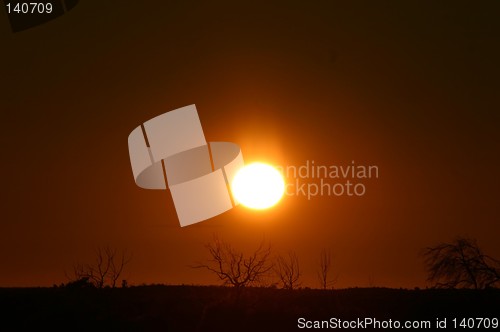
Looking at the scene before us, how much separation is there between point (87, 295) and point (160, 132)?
837cm

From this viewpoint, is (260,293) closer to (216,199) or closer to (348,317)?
(348,317)

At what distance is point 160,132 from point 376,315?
846cm

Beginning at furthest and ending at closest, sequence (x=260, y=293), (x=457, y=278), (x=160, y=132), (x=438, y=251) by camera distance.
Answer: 1. (x=260, y=293)
2. (x=457, y=278)
3. (x=438, y=251)
4. (x=160, y=132)

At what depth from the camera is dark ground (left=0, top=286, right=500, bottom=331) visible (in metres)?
14.8

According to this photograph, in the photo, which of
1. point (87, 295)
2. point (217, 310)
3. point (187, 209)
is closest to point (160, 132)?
point (187, 209)

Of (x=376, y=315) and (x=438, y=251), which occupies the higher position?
(x=438, y=251)

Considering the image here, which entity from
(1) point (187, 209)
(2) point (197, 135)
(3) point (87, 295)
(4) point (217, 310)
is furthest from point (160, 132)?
(3) point (87, 295)

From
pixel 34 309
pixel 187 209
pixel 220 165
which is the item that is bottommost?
pixel 34 309

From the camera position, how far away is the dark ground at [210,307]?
14812 millimetres

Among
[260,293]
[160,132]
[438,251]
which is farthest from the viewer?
[260,293]

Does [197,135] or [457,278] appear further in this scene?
[457,278]

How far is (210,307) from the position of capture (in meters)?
15.6

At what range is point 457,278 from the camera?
1499 cm

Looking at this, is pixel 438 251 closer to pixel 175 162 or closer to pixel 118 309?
pixel 175 162
